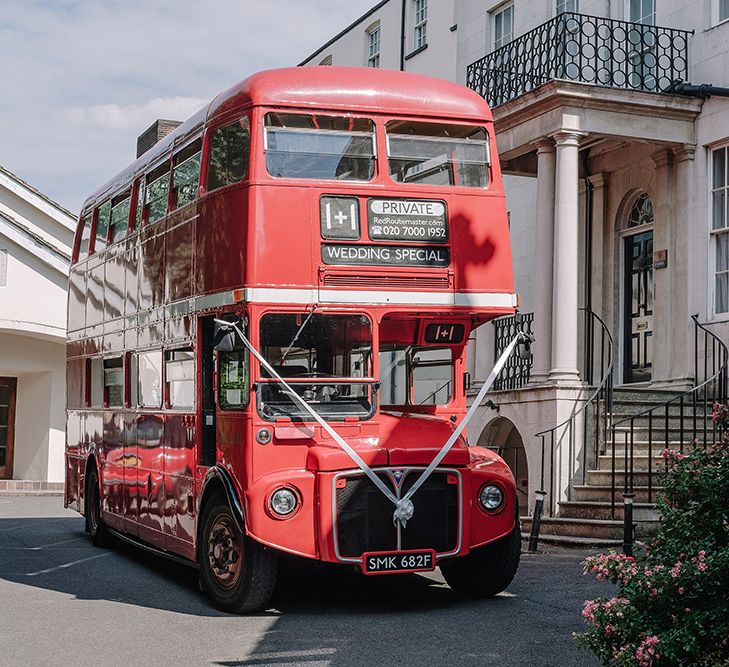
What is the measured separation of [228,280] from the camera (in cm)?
1088

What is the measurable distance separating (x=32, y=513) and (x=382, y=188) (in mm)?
14054

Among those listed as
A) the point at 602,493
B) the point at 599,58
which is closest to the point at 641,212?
the point at 599,58

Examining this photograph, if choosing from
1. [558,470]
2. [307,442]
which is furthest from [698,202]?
[307,442]

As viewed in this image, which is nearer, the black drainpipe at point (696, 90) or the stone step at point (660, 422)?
the stone step at point (660, 422)

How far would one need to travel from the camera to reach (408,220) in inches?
434

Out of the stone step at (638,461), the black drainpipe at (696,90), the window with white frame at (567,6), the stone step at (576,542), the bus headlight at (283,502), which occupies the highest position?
the window with white frame at (567,6)

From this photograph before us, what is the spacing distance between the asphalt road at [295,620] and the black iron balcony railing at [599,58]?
7.75 meters

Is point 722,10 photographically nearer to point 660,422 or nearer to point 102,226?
point 660,422

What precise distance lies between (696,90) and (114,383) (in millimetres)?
9101

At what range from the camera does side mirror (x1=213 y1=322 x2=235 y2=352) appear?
10117mm

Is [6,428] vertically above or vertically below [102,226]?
below

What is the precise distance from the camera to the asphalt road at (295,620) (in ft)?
28.3

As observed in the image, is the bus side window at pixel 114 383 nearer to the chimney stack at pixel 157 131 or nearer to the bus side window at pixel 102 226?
the bus side window at pixel 102 226

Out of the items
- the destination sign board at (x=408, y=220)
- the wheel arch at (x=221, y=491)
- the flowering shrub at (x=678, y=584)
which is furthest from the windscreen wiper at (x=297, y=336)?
the flowering shrub at (x=678, y=584)
